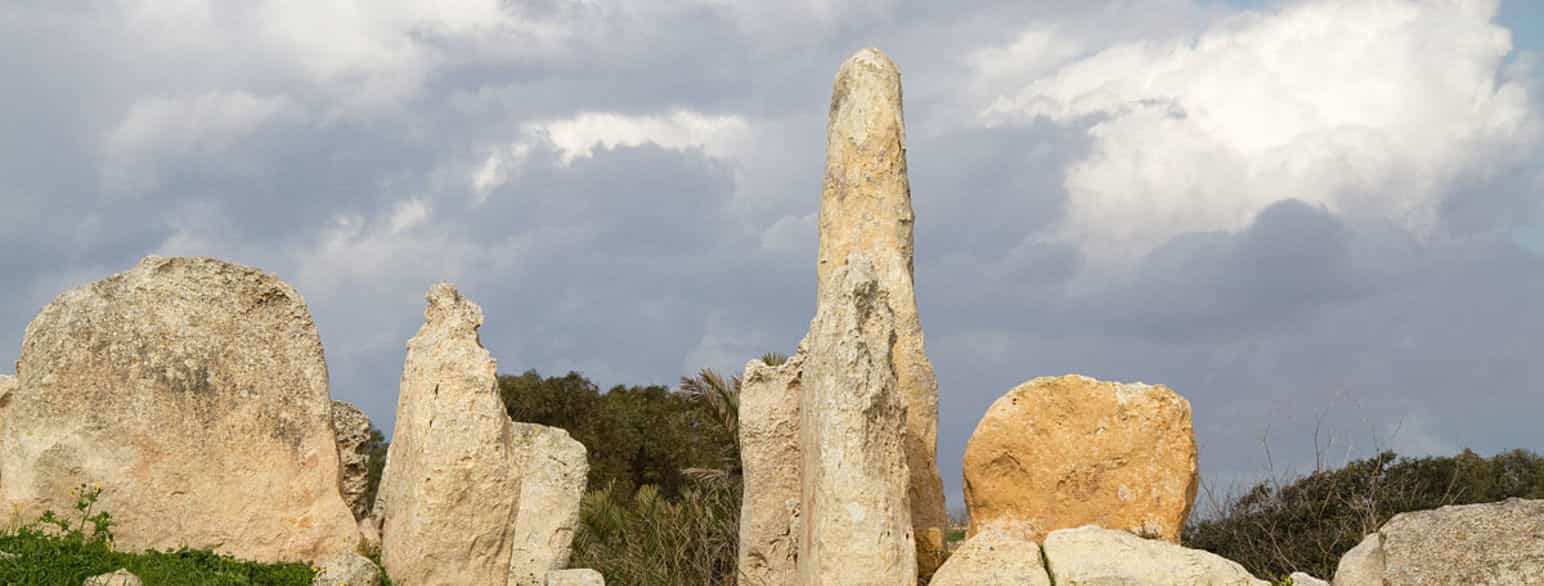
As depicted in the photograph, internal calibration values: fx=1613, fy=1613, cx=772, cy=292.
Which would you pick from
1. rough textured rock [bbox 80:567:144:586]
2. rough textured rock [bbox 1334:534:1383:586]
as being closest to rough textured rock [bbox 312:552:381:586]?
rough textured rock [bbox 80:567:144:586]

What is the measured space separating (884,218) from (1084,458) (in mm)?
3129

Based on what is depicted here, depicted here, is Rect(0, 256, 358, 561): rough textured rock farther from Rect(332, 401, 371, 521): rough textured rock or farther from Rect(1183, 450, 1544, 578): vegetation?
Rect(1183, 450, 1544, 578): vegetation

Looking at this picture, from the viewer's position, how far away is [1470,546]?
1238 cm

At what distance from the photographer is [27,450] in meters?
13.7

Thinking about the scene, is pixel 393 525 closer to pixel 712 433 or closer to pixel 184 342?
pixel 184 342

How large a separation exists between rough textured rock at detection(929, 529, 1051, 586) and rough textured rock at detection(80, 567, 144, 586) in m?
6.19

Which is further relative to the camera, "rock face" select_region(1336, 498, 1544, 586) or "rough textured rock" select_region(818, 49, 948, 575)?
"rough textured rock" select_region(818, 49, 948, 575)

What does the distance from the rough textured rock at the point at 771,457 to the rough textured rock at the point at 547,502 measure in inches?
60.6

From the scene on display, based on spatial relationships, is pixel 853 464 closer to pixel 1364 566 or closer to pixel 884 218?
pixel 1364 566

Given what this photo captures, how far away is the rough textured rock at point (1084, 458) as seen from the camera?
15.8 meters

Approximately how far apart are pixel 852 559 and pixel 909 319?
15.0 feet

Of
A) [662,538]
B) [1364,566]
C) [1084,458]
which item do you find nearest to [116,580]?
[662,538]

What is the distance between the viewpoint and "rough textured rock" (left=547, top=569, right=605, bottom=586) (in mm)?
13531

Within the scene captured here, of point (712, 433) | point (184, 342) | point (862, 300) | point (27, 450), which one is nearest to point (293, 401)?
point (184, 342)
